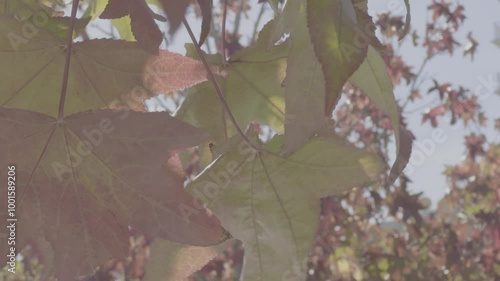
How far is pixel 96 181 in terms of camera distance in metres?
0.71

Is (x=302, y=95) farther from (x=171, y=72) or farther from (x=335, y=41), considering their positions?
(x=171, y=72)

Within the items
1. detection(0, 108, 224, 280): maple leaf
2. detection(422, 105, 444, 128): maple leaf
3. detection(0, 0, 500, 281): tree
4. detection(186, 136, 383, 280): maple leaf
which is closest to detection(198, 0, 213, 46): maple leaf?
detection(0, 0, 500, 281): tree

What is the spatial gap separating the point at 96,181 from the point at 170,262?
14cm

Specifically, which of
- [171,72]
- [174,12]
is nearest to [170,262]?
[171,72]

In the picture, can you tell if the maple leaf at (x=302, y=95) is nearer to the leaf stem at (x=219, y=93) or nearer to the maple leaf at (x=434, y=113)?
the leaf stem at (x=219, y=93)

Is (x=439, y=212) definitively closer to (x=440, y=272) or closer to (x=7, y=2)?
(x=440, y=272)

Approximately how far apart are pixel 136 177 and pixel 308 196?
231mm

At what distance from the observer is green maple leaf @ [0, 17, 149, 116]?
75cm

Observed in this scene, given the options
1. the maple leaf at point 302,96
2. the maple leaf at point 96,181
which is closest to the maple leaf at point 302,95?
the maple leaf at point 302,96

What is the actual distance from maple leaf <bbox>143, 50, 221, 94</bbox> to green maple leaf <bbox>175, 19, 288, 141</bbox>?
89mm

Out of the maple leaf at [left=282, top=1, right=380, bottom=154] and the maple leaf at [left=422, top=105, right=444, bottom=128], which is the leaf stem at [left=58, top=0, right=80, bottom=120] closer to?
the maple leaf at [left=282, top=1, right=380, bottom=154]

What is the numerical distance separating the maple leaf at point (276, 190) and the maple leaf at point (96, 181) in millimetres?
101
